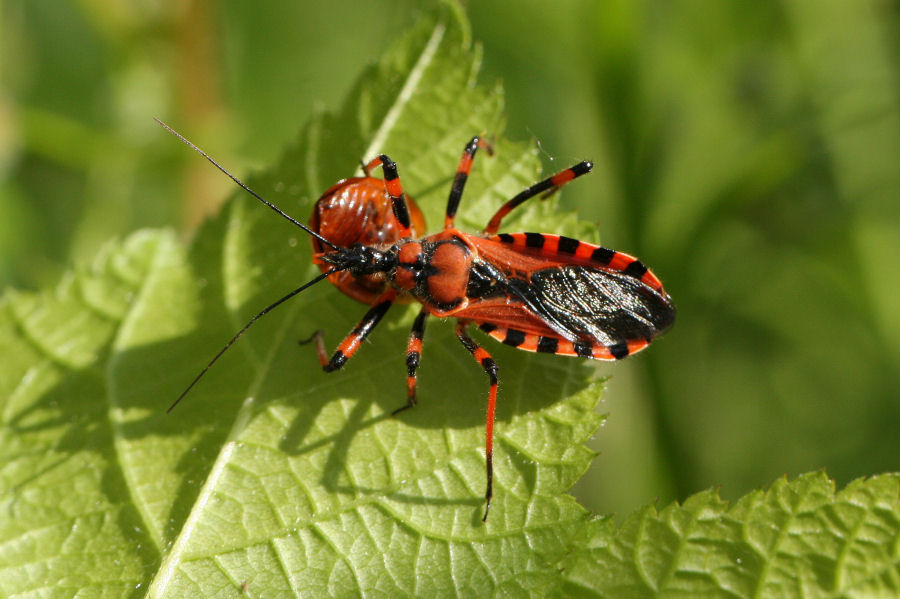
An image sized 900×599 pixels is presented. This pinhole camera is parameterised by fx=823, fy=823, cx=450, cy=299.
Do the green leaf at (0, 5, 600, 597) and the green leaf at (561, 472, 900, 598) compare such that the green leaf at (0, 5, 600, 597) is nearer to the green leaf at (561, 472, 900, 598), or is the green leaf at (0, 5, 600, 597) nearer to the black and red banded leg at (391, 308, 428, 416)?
the black and red banded leg at (391, 308, 428, 416)

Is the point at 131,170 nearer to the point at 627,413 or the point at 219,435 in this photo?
the point at 219,435

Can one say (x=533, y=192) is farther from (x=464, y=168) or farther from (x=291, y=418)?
(x=291, y=418)

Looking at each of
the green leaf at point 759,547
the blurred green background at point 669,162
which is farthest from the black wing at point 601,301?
the blurred green background at point 669,162

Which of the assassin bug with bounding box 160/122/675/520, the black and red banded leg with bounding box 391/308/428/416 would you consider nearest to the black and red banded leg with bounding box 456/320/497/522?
the assassin bug with bounding box 160/122/675/520

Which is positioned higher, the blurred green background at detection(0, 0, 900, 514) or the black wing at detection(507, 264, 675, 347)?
the blurred green background at detection(0, 0, 900, 514)

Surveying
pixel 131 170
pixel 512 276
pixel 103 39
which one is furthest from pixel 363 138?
pixel 103 39

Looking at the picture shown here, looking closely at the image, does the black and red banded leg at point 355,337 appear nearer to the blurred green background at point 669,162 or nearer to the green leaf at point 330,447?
the green leaf at point 330,447
